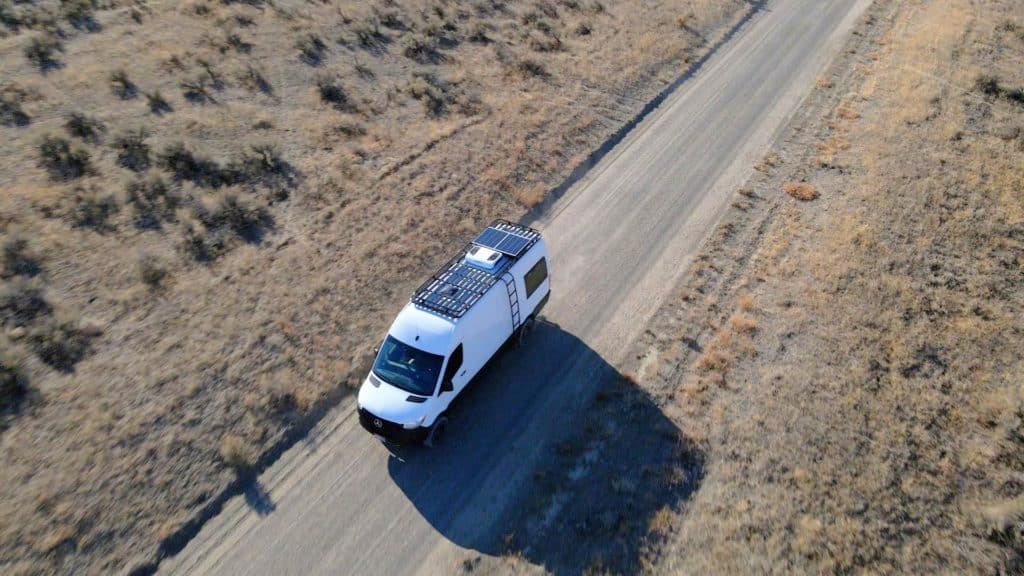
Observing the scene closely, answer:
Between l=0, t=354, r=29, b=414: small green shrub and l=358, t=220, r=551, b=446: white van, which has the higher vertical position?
l=358, t=220, r=551, b=446: white van

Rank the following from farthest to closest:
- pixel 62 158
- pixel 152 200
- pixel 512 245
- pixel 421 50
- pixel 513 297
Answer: pixel 421 50, pixel 62 158, pixel 152 200, pixel 512 245, pixel 513 297

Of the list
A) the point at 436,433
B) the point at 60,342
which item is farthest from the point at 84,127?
the point at 436,433

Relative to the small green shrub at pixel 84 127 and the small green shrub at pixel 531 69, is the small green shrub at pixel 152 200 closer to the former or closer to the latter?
the small green shrub at pixel 84 127

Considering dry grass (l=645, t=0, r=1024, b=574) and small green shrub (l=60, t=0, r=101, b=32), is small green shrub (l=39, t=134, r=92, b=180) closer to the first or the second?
small green shrub (l=60, t=0, r=101, b=32)

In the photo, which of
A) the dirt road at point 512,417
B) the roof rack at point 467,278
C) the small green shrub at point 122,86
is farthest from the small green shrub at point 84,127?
the roof rack at point 467,278

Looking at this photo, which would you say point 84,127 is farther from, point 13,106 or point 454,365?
point 454,365

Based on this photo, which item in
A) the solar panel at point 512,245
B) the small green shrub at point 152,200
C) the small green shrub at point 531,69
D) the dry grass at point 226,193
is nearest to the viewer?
the dry grass at point 226,193

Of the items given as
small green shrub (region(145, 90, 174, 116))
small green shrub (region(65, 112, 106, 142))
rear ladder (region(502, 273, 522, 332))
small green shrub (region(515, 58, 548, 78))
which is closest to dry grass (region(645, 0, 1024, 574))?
rear ladder (region(502, 273, 522, 332))
